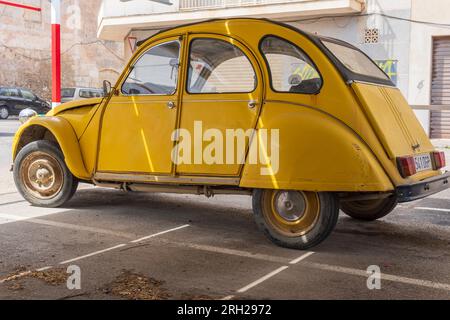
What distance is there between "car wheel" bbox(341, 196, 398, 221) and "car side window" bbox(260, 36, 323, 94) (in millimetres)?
1850

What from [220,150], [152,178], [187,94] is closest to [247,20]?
[187,94]

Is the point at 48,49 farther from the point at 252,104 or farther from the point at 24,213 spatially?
the point at 252,104

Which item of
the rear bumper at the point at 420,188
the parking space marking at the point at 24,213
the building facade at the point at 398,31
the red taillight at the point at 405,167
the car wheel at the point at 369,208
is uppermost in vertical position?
the building facade at the point at 398,31

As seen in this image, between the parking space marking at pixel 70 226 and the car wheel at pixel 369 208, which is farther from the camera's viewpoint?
the car wheel at pixel 369 208

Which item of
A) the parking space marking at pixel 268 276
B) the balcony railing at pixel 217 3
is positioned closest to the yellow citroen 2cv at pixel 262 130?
the parking space marking at pixel 268 276

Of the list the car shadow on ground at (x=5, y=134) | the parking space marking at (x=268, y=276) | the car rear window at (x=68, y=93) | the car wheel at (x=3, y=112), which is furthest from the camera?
the car rear window at (x=68, y=93)

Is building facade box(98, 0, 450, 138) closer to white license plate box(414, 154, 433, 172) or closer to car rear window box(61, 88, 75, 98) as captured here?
car rear window box(61, 88, 75, 98)

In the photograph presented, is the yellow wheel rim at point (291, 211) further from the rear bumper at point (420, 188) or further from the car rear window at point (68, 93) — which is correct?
the car rear window at point (68, 93)

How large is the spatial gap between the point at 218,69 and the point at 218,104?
0.38m

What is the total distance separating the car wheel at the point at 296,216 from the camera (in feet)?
16.9

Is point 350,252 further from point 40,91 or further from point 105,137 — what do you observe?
point 40,91

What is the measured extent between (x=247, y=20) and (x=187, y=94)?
0.98 metres

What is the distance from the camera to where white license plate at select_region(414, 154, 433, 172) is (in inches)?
219

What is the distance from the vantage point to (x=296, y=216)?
17.7 feet
